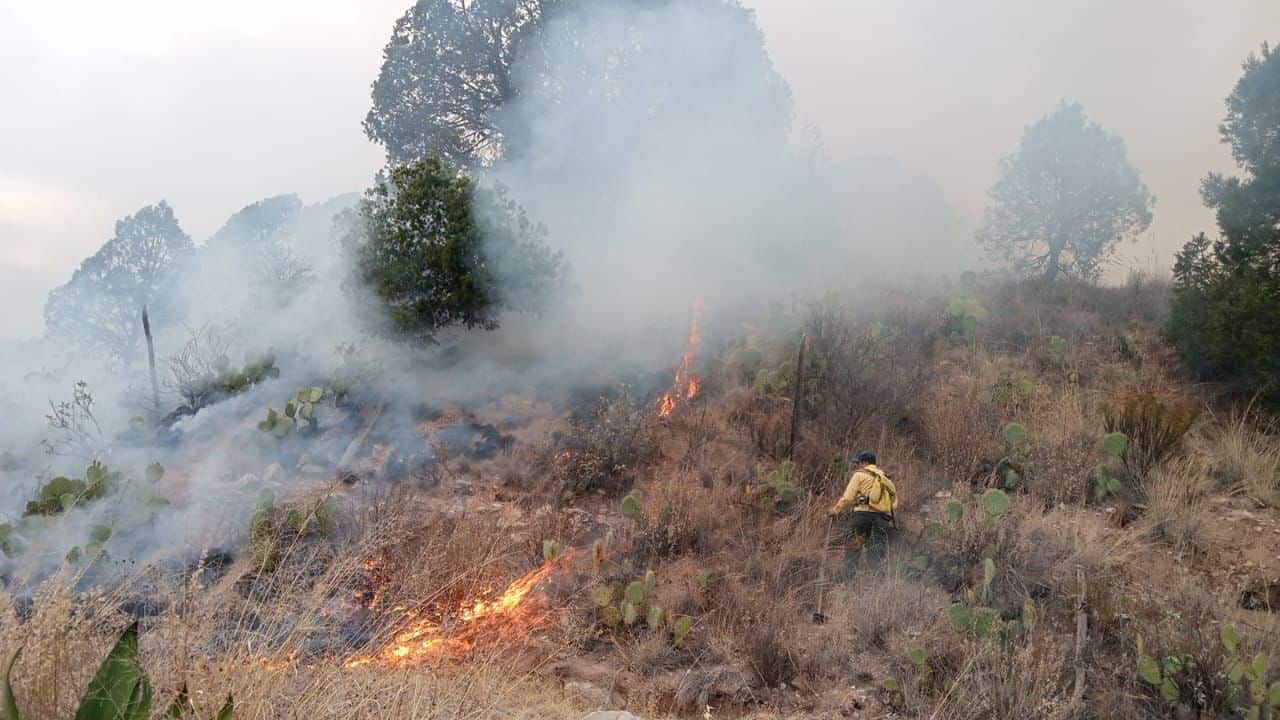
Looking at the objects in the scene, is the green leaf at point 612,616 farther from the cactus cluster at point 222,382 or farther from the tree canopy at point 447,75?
the tree canopy at point 447,75

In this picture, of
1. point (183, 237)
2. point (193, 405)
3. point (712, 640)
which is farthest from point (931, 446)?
point (183, 237)

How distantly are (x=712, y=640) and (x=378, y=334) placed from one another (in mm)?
7681

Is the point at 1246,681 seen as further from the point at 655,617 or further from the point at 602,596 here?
the point at 602,596

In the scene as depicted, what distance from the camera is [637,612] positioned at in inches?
259

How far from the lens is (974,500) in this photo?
26.6 ft

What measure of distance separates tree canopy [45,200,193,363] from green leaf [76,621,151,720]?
16554 millimetres

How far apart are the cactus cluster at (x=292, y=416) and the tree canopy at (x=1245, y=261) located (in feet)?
35.0

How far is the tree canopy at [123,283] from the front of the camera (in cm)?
1773

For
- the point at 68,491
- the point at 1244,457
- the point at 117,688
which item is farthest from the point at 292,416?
the point at 1244,457

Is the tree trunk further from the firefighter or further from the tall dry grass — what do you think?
the tall dry grass

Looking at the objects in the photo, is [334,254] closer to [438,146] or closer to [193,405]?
[438,146]

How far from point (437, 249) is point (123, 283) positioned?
38.5ft

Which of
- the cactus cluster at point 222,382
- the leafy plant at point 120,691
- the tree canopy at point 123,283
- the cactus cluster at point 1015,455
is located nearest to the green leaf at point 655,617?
the leafy plant at point 120,691

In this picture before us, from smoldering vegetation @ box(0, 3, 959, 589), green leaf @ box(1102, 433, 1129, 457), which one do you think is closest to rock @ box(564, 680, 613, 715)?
smoldering vegetation @ box(0, 3, 959, 589)
